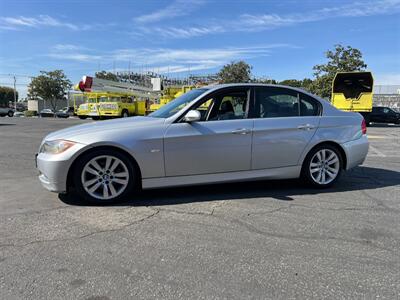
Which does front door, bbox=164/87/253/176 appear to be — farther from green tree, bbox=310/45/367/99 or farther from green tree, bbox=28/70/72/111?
green tree, bbox=28/70/72/111

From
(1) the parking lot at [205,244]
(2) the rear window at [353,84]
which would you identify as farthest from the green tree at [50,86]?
(1) the parking lot at [205,244]

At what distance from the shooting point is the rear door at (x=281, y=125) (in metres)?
5.29

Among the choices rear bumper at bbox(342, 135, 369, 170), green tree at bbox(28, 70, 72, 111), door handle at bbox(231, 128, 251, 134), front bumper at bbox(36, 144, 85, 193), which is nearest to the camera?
front bumper at bbox(36, 144, 85, 193)

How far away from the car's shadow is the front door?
15.2 inches

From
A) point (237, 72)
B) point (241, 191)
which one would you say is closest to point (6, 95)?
point (237, 72)

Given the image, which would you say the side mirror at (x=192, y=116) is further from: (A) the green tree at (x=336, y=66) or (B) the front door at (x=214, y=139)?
(A) the green tree at (x=336, y=66)

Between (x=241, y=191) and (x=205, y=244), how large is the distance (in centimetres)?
204

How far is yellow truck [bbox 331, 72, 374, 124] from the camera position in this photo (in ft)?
75.3

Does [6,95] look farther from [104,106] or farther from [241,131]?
[241,131]

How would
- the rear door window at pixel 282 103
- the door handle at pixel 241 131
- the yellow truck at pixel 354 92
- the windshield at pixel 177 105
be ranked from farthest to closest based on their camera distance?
the yellow truck at pixel 354 92 → the rear door window at pixel 282 103 → the windshield at pixel 177 105 → the door handle at pixel 241 131

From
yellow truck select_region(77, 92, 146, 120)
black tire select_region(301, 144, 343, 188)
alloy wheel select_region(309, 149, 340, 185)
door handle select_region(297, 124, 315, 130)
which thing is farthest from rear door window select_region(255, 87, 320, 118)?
yellow truck select_region(77, 92, 146, 120)

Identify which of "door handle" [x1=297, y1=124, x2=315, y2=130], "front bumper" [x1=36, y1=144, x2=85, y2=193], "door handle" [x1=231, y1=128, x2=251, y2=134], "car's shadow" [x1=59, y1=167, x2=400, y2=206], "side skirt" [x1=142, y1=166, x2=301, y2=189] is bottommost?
"car's shadow" [x1=59, y1=167, x2=400, y2=206]

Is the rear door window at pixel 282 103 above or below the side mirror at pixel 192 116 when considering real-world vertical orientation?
above

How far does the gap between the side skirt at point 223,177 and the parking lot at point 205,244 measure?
0.78 feet
